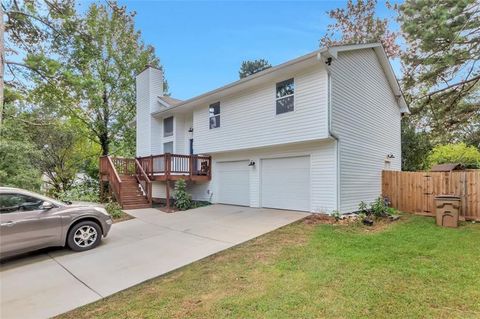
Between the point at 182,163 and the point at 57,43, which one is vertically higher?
the point at 57,43

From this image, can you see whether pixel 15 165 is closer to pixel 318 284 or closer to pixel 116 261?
pixel 116 261

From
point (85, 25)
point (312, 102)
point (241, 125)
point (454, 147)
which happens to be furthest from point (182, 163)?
point (454, 147)

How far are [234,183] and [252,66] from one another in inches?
837

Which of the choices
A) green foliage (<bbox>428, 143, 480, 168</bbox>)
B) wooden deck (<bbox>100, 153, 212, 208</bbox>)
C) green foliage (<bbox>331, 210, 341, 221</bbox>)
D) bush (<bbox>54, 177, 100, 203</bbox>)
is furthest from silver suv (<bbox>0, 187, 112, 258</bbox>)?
green foliage (<bbox>428, 143, 480, 168</bbox>)

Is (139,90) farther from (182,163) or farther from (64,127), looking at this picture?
(182,163)

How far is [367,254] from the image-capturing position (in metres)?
5.41

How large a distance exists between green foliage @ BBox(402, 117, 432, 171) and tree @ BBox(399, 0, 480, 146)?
0.74m

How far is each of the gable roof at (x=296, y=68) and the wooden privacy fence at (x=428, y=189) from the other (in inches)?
180

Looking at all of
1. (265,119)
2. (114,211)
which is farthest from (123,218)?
(265,119)

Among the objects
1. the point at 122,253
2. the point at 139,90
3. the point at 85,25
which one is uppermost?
the point at 85,25

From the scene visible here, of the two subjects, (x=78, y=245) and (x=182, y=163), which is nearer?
(x=78, y=245)

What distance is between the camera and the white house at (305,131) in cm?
930

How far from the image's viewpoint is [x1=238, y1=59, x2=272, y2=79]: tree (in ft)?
99.6

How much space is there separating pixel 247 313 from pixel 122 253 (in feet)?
12.4
